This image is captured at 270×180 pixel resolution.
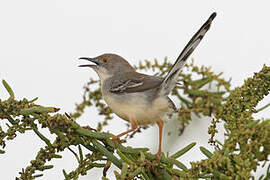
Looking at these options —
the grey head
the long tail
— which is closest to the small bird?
the long tail

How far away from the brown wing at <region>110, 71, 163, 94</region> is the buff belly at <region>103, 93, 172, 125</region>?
0.29 ft

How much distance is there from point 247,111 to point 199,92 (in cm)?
179

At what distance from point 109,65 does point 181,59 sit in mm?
1948

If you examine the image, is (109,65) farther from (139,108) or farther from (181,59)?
(181,59)

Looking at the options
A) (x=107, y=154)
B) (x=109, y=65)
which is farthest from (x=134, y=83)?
(x=107, y=154)

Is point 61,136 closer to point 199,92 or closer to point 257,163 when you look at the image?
point 257,163

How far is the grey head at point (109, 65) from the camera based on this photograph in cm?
473

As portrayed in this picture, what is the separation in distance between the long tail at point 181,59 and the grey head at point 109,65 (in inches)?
49.5

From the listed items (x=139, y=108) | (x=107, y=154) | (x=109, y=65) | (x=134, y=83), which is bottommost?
(x=107, y=154)

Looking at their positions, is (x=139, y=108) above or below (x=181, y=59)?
above

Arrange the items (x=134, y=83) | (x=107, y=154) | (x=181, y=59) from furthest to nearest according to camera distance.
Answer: (x=134, y=83), (x=181, y=59), (x=107, y=154)

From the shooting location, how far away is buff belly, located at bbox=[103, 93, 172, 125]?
360 cm

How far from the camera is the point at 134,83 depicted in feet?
12.9

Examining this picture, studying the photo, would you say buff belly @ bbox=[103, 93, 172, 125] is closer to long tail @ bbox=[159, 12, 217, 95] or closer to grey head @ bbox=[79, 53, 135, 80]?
long tail @ bbox=[159, 12, 217, 95]
